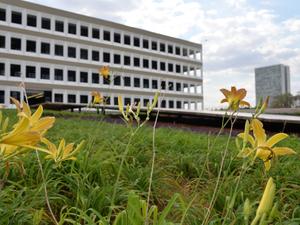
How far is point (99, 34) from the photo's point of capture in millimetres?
34781

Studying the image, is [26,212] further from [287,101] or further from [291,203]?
[287,101]

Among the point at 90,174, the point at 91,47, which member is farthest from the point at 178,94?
the point at 90,174

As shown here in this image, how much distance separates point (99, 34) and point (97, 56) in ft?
7.61

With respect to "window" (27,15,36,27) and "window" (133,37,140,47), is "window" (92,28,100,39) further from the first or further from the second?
"window" (27,15,36,27)

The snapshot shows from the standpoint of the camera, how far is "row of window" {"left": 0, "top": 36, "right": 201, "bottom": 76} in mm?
29547

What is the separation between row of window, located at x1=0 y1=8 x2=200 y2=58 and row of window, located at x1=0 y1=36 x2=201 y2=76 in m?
1.59

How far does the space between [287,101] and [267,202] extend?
4179 cm

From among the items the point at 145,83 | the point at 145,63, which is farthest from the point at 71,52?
the point at 145,83

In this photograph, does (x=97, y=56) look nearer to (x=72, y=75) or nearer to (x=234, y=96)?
(x=72, y=75)

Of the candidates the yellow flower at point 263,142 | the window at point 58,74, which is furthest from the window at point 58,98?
the yellow flower at point 263,142

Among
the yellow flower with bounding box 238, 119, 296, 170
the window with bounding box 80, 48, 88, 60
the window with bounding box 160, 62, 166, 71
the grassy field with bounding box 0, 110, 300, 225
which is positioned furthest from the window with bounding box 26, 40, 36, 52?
the yellow flower with bounding box 238, 119, 296, 170

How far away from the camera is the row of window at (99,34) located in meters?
30.4

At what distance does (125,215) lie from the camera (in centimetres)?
111

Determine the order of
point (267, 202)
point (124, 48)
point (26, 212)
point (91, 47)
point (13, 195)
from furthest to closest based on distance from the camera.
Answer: point (124, 48) → point (91, 47) → point (13, 195) → point (26, 212) → point (267, 202)
